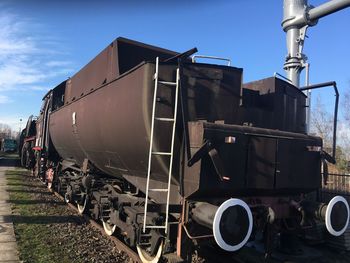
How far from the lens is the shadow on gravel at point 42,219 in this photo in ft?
31.3

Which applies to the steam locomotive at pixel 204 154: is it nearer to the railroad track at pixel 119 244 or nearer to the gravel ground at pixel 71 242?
the railroad track at pixel 119 244

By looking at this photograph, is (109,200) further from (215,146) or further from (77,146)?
(215,146)

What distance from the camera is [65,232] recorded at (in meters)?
8.66

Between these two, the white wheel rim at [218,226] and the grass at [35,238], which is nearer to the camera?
the white wheel rim at [218,226]

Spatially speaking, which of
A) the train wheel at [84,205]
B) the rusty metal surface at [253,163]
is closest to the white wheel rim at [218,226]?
the rusty metal surface at [253,163]

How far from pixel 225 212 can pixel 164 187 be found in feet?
3.89

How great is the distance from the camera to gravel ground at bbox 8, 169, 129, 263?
7002 millimetres

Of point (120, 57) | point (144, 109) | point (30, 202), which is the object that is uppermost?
point (120, 57)

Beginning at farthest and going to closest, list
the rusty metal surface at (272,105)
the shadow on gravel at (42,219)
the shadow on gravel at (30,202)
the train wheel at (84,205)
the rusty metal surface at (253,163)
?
the shadow on gravel at (30,202) → the train wheel at (84,205) → the shadow on gravel at (42,219) → the rusty metal surface at (272,105) → the rusty metal surface at (253,163)

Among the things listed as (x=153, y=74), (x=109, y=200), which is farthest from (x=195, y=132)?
(x=109, y=200)

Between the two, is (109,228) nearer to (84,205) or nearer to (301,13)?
(84,205)

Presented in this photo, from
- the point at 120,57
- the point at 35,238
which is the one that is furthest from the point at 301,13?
the point at 35,238

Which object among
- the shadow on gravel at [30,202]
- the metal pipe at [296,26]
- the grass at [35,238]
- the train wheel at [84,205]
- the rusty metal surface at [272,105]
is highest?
the metal pipe at [296,26]

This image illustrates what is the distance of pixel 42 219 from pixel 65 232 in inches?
60.0
